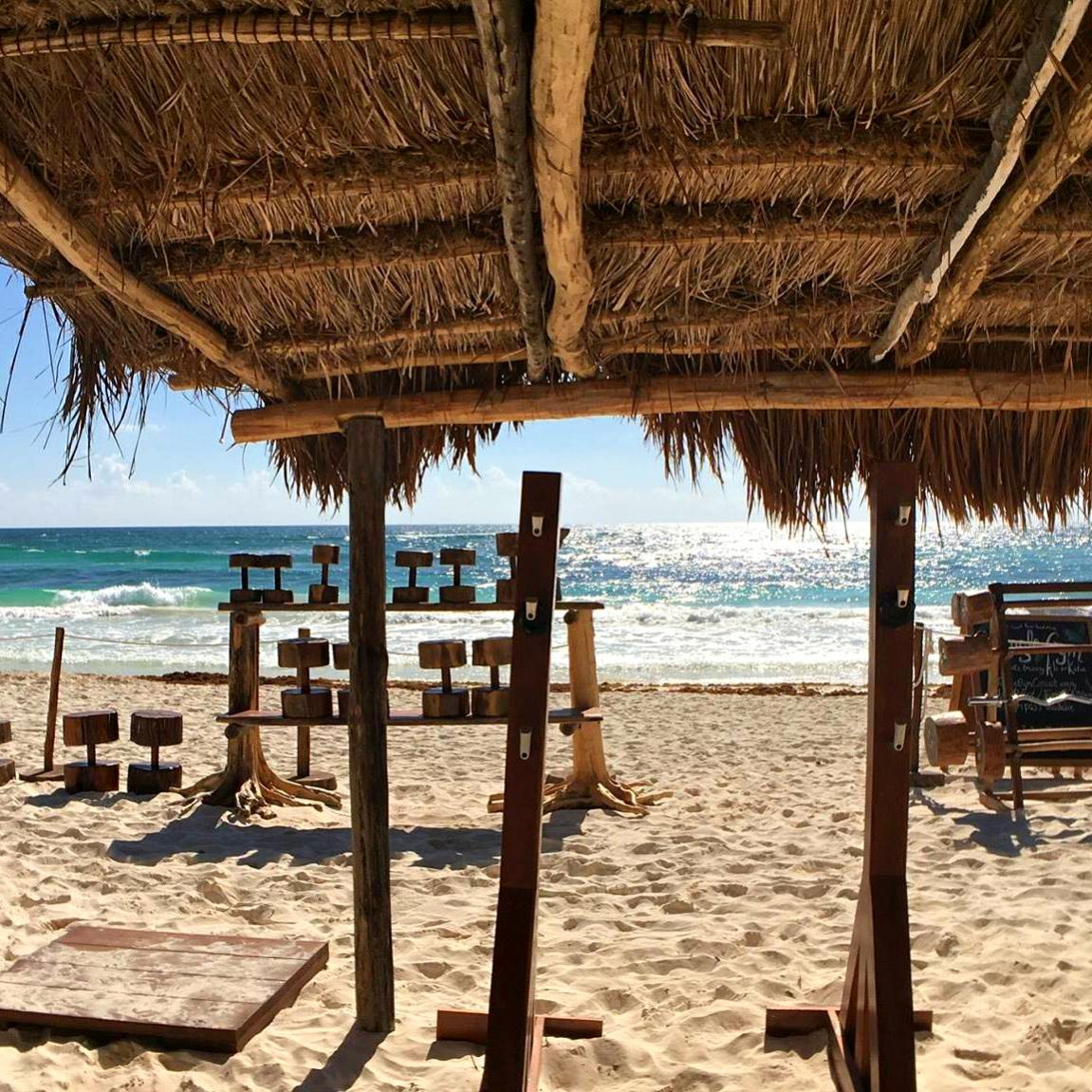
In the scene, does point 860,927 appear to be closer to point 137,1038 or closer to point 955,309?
point 955,309

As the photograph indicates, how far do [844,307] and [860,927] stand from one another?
1437 millimetres

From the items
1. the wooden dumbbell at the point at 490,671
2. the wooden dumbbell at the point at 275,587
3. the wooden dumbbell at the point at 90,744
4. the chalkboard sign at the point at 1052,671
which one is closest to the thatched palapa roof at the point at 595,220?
the wooden dumbbell at the point at 490,671

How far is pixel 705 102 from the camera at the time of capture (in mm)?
1849

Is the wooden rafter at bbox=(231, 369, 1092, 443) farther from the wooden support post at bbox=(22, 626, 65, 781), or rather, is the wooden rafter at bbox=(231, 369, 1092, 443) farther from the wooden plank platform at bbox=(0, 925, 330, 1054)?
the wooden support post at bbox=(22, 626, 65, 781)

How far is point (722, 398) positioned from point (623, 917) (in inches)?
76.3

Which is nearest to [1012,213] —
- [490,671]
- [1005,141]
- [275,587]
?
[1005,141]

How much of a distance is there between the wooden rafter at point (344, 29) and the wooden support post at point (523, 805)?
94 cm

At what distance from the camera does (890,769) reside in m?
2.01

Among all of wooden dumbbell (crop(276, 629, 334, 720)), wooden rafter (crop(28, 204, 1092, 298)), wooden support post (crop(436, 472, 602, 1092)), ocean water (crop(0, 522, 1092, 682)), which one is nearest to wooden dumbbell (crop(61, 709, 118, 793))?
wooden dumbbell (crop(276, 629, 334, 720))

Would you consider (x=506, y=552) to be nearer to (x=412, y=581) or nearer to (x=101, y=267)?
(x=412, y=581)

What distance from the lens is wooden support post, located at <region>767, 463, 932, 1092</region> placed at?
199cm

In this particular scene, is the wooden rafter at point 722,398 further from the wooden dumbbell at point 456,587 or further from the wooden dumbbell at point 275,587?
the wooden dumbbell at point 275,587

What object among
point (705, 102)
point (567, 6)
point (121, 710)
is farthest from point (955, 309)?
point (121, 710)

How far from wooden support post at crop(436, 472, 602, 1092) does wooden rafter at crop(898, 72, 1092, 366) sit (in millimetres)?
1019
